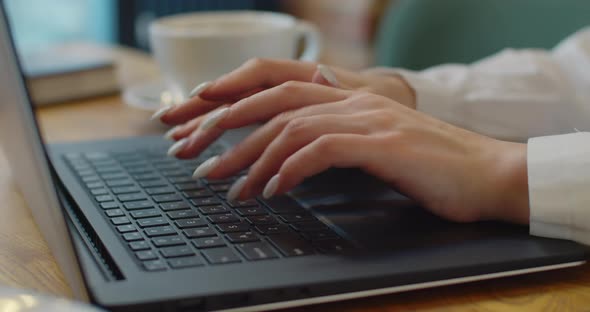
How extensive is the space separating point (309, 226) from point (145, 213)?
12cm

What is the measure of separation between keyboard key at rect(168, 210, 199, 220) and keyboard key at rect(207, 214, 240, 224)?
0.04 feet

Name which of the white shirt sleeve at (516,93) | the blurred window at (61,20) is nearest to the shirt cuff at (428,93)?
the white shirt sleeve at (516,93)

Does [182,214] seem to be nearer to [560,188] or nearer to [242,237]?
[242,237]

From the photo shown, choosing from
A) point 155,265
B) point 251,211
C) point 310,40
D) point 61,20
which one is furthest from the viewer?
point 61,20

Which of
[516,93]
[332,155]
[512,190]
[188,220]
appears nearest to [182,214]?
[188,220]

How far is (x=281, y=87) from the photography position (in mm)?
550

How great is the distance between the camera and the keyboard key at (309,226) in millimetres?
472

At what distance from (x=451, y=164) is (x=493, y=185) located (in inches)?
1.3

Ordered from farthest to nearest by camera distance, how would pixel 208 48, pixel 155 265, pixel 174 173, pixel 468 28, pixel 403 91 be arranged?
pixel 468 28, pixel 208 48, pixel 403 91, pixel 174 173, pixel 155 265

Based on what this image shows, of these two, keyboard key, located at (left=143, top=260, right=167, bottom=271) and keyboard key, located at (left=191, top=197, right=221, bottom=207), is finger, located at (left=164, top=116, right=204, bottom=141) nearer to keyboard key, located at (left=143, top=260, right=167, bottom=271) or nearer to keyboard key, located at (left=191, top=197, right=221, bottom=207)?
keyboard key, located at (left=191, top=197, right=221, bottom=207)

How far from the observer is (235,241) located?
442 mm

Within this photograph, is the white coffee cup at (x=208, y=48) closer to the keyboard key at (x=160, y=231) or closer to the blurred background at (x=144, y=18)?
the keyboard key at (x=160, y=231)

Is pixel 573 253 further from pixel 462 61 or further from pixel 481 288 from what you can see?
pixel 462 61

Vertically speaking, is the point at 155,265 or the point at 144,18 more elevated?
the point at 155,265
